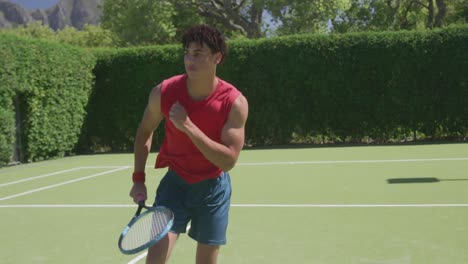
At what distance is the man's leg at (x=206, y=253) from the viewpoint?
11.0 ft

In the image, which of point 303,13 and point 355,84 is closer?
point 355,84

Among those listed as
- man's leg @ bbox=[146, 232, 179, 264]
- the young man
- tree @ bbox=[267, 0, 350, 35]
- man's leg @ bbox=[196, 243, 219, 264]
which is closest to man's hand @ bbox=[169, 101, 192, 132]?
the young man

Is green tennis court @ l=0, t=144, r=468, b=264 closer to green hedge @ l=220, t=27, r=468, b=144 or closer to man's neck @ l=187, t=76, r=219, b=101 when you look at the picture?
man's neck @ l=187, t=76, r=219, b=101

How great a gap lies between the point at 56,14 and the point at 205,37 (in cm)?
12486

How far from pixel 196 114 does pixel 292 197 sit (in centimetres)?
495

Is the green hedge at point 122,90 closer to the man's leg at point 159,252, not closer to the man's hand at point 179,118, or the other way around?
the man's leg at point 159,252

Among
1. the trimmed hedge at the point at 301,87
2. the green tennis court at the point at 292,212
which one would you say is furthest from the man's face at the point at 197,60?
the trimmed hedge at the point at 301,87

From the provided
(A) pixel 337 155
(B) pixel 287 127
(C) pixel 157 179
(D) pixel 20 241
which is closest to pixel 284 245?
(D) pixel 20 241

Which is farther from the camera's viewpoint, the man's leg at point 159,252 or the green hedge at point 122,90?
the green hedge at point 122,90

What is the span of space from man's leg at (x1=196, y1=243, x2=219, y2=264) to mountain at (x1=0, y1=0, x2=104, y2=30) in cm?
10874

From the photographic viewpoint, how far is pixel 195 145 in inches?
123

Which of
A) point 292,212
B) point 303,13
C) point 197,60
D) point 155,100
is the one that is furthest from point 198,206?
point 303,13

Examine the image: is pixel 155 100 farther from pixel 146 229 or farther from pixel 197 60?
pixel 146 229

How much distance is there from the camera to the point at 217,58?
3.24 m
